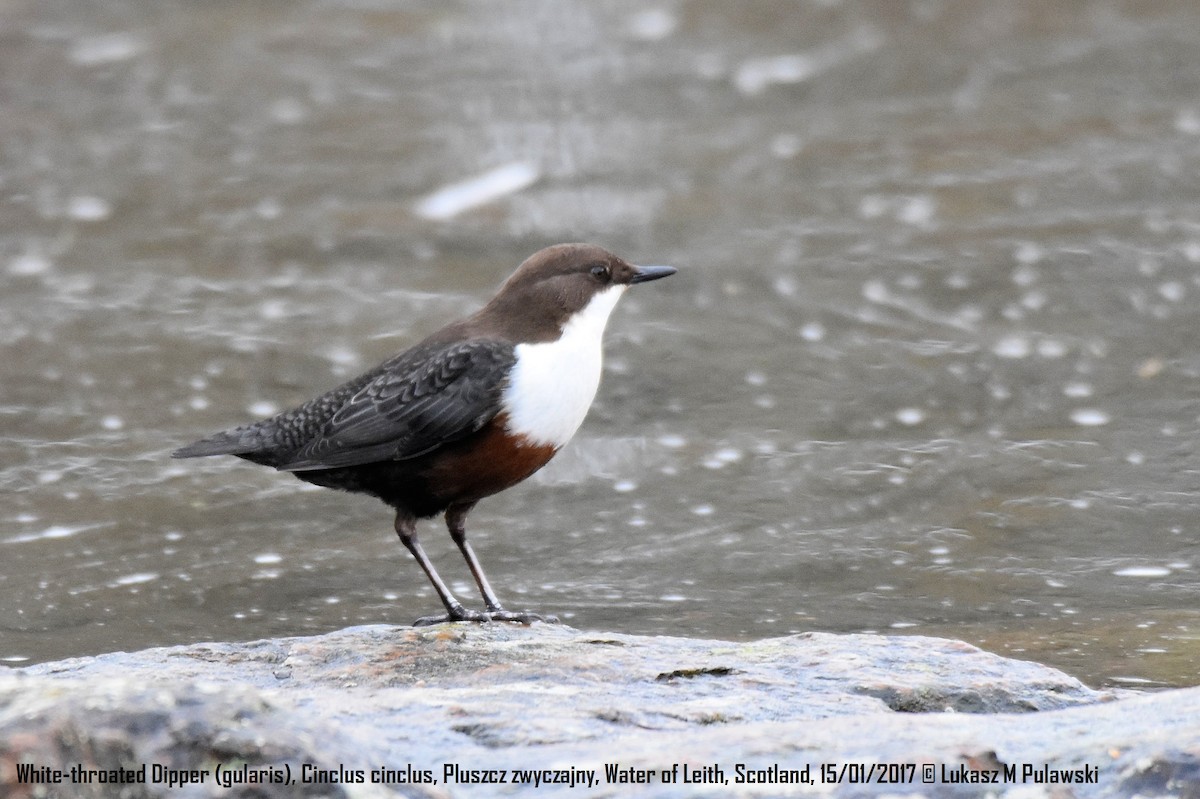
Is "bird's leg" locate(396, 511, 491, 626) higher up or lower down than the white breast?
lower down

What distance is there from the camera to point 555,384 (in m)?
4.16

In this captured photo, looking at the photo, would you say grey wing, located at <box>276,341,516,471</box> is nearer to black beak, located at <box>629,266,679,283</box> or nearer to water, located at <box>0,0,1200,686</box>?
black beak, located at <box>629,266,679,283</box>

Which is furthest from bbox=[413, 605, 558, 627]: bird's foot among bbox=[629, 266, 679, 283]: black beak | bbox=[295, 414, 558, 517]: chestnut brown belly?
bbox=[629, 266, 679, 283]: black beak

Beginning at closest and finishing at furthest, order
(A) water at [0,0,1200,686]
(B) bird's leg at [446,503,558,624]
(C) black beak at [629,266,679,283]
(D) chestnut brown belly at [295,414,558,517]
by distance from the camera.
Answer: (D) chestnut brown belly at [295,414,558,517] < (B) bird's leg at [446,503,558,624] < (C) black beak at [629,266,679,283] < (A) water at [0,0,1200,686]

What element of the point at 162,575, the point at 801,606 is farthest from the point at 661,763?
the point at 162,575

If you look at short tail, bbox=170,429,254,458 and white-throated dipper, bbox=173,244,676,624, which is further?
short tail, bbox=170,429,254,458

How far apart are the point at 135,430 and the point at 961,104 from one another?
559cm

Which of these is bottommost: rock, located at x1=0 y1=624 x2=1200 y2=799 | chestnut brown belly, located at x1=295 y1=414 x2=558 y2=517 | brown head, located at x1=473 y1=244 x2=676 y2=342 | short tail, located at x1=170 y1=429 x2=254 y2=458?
rock, located at x1=0 y1=624 x2=1200 y2=799

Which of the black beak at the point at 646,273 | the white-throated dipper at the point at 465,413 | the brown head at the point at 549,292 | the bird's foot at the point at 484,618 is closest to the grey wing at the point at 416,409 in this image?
the white-throated dipper at the point at 465,413

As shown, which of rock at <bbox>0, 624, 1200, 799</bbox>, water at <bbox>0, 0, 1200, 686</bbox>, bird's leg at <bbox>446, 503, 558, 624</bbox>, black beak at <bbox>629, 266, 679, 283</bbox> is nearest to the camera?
rock at <bbox>0, 624, 1200, 799</bbox>

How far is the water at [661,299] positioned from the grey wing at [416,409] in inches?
33.5

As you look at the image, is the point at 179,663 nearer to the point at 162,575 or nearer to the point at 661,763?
the point at 661,763

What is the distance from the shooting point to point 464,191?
924cm

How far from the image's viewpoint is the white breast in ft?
13.4
